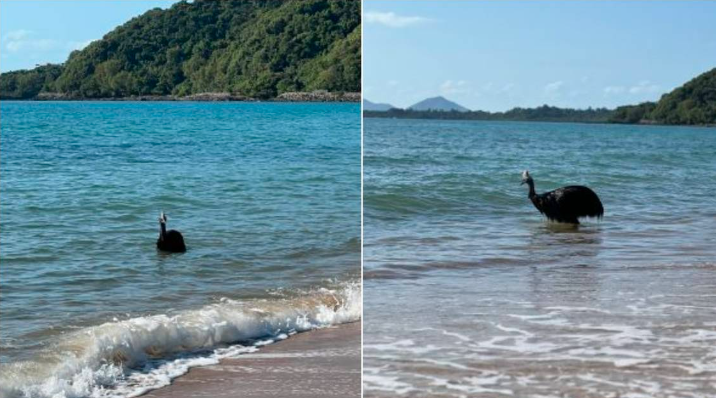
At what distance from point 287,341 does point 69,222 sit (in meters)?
2.05

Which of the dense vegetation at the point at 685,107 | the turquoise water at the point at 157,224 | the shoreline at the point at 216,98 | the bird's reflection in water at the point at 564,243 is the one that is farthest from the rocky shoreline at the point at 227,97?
the dense vegetation at the point at 685,107

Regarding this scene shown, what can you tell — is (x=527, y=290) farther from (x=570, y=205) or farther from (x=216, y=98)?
(x=570, y=205)

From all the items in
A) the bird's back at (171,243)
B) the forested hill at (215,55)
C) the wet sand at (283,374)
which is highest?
the forested hill at (215,55)

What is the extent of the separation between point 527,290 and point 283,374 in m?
0.88

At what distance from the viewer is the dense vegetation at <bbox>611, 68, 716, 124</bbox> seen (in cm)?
1306

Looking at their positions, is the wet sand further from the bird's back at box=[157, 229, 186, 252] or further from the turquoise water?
the bird's back at box=[157, 229, 186, 252]

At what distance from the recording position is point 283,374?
2625 mm

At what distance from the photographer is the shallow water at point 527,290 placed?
88.5 inches

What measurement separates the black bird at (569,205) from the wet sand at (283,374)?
2.20m

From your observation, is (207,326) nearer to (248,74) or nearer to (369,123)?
(248,74)

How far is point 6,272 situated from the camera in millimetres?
3867

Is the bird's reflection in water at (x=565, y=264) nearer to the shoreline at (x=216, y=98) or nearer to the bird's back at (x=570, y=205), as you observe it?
the bird's back at (x=570, y=205)

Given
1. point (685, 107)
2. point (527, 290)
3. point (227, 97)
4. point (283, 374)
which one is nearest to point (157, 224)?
point (227, 97)

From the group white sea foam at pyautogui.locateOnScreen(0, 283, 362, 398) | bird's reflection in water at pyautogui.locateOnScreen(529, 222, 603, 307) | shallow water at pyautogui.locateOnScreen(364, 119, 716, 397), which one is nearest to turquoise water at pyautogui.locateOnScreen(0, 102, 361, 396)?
white sea foam at pyautogui.locateOnScreen(0, 283, 362, 398)
